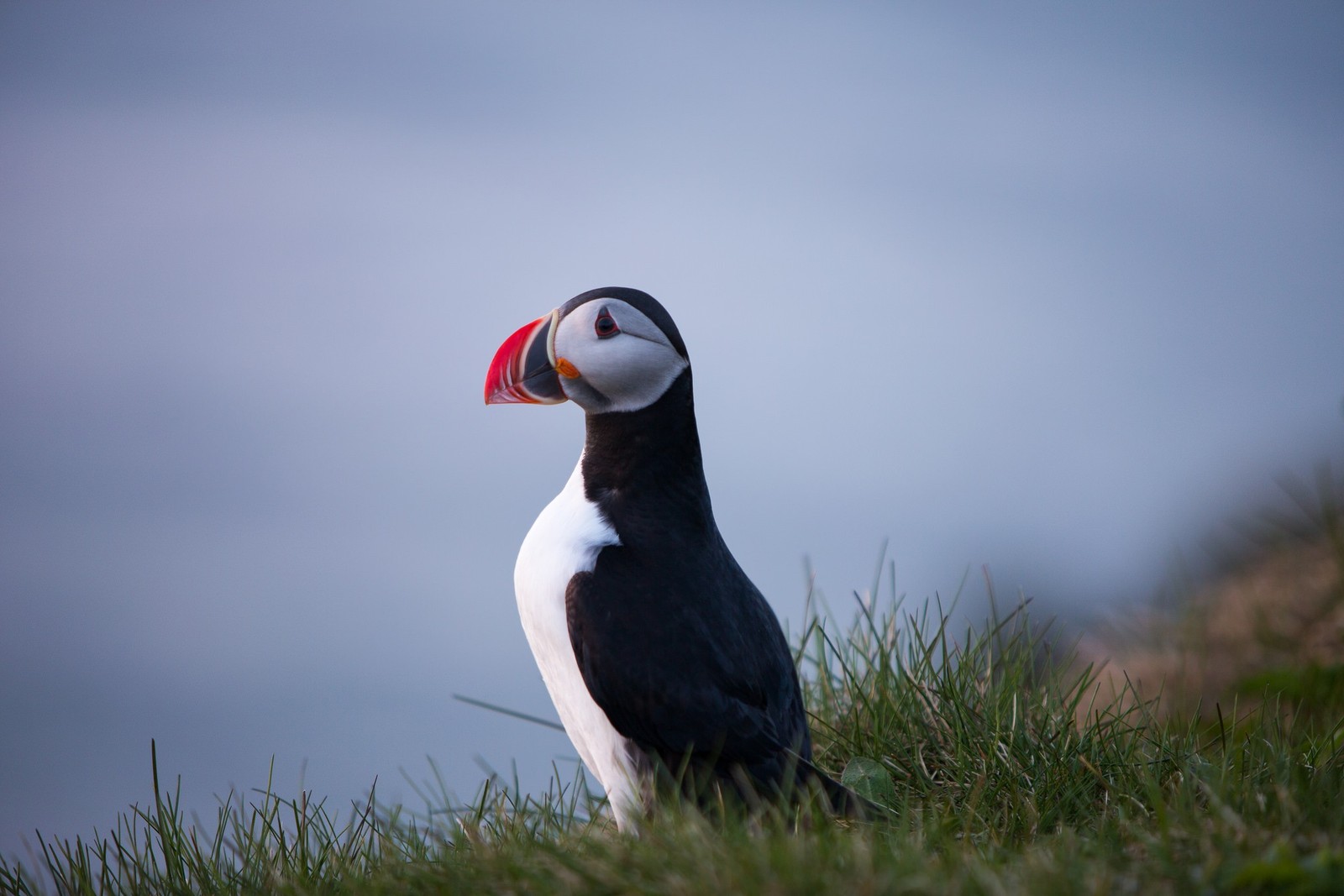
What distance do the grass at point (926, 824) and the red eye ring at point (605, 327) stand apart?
5.35 feet

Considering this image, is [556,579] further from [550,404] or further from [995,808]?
[995,808]

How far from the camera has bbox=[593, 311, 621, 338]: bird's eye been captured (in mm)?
3967

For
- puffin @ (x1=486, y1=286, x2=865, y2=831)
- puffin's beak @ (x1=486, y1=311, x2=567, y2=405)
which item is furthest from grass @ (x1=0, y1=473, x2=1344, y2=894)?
puffin's beak @ (x1=486, y1=311, x2=567, y2=405)

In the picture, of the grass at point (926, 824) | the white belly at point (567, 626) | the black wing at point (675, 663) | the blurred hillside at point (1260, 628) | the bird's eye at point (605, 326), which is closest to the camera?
the grass at point (926, 824)

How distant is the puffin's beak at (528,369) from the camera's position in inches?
160

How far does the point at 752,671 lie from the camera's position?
388 cm

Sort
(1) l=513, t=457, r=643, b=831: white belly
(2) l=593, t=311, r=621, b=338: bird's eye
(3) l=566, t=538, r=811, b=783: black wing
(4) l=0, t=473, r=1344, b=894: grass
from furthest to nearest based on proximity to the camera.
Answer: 1. (2) l=593, t=311, r=621, b=338: bird's eye
2. (1) l=513, t=457, r=643, b=831: white belly
3. (3) l=566, t=538, r=811, b=783: black wing
4. (4) l=0, t=473, r=1344, b=894: grass

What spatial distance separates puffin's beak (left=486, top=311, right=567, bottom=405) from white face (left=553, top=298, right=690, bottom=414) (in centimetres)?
4

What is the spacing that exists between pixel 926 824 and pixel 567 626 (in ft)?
4.40

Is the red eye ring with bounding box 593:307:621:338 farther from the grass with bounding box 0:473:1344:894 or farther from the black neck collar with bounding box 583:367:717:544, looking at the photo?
the grass with bounding box 0:473:1344:894

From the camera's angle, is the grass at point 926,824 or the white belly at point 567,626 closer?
the grass at point 926,824

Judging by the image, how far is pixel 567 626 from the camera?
3875 mm

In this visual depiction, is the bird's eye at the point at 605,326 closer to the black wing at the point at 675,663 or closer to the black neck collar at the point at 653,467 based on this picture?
the black neck collar at the point at 653,467

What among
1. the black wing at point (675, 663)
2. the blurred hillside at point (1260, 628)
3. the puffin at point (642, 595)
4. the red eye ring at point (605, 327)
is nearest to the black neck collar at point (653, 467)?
the puffin at point (642, 595)
